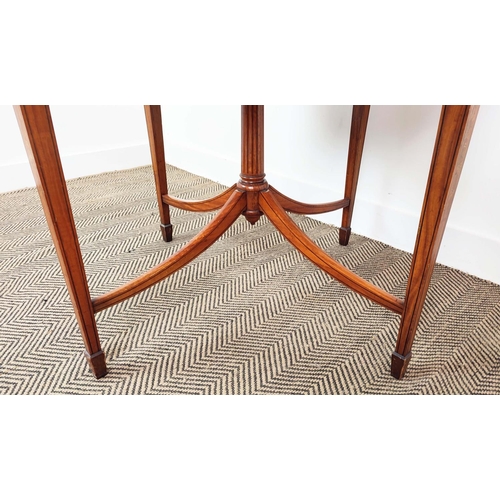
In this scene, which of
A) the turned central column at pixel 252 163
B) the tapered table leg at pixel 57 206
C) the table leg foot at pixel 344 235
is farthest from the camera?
the table leg foot at pixel 344 235

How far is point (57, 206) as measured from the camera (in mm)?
699

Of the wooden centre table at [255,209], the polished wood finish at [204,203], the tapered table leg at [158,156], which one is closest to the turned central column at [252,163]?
the wooden centre table at [255,209]

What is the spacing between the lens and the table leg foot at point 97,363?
833mm

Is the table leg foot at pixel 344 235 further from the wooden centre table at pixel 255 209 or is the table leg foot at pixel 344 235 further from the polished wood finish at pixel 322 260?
the polished wood finish at pixel 322 260

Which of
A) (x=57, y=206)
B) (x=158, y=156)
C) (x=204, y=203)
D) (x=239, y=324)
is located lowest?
(x=239, y=324)

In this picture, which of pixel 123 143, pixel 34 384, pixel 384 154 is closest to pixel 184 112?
pixel 123 143

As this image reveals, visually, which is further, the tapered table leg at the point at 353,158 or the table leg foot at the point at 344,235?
the table leg foot at the point at 344,235

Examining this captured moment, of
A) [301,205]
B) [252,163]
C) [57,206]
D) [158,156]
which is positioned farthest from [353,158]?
[57,206]

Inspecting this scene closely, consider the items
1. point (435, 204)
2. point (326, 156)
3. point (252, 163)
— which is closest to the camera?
point (435, 204)

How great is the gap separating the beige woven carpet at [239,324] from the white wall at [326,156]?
0.10 m

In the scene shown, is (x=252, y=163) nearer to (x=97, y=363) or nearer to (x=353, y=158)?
(x=353, y=158)

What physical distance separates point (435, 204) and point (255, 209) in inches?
16.9
